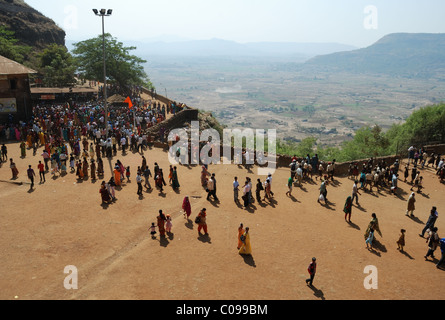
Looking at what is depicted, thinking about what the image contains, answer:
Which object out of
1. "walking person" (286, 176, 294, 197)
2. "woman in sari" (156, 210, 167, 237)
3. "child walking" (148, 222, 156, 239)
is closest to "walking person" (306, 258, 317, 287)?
"woman in sari" (156, 210, 167, 237)

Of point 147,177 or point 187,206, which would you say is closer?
point 187,206

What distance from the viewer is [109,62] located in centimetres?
3875

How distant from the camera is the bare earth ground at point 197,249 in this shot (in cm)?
917

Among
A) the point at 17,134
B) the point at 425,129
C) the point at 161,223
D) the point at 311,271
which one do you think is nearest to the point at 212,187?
the point at 161,223

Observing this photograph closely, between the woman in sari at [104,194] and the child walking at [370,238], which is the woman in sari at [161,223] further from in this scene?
the child walking at [370,238]

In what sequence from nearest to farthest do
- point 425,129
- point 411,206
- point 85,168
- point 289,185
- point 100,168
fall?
point 411,206
point 289,185
point 85,168
point 100,168
point 425,129

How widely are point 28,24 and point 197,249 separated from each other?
2076 inches

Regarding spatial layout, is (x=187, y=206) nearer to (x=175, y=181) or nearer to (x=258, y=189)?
(x=175, y=181)

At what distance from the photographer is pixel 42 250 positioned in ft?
34.9

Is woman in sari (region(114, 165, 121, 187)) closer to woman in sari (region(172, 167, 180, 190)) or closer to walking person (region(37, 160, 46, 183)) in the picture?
woman in sari (region(172, 167, 180, 190))

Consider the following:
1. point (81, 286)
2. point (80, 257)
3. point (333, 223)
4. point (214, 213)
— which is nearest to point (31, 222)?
point (80, 257)

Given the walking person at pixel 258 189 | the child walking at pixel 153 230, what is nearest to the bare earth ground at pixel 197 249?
the child walking at pixel 153 230

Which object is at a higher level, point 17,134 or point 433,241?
point 17,134

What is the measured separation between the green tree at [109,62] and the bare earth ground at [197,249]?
80.4 ft
